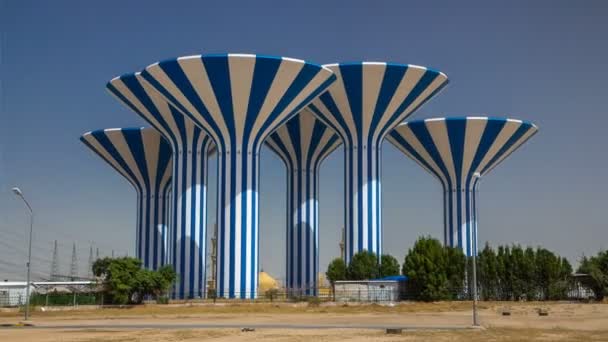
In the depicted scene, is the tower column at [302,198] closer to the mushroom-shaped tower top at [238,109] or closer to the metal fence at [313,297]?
the metal fence at [313,297]

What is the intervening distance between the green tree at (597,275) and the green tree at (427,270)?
32.6ft

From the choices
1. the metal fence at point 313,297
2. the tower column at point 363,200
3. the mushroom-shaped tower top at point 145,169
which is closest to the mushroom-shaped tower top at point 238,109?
the metal fence at point 313,297

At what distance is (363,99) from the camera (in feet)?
185

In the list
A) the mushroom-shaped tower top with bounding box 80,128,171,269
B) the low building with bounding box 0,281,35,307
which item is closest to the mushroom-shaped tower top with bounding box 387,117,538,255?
the mushroom-shaped tower top with bounding box 80,128,171,269

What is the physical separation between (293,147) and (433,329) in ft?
127

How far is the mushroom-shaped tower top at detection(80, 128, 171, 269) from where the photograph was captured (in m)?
64.2

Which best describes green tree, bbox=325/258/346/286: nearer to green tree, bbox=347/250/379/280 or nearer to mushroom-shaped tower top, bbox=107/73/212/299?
green tree, bbox=347/250/379/280

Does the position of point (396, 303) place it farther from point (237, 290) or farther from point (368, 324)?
point (368, 324)

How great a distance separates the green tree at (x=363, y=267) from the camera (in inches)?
2183

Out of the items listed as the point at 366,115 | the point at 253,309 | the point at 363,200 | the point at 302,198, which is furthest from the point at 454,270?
the point at 302,198

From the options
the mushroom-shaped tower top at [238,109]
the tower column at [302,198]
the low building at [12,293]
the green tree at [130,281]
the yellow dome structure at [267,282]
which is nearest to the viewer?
the mushroom-shaped tower top at [238,109]

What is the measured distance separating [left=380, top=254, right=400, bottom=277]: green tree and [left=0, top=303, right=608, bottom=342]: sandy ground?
10.9m

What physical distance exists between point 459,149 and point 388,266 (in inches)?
485

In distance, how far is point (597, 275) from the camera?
53875 mm
